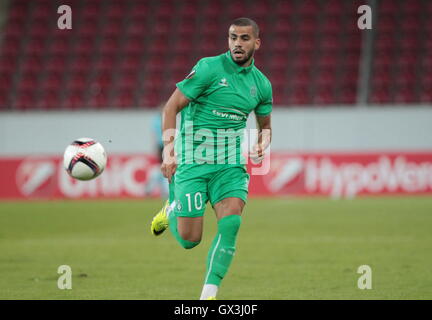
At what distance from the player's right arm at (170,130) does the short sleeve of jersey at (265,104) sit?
772 millimetres

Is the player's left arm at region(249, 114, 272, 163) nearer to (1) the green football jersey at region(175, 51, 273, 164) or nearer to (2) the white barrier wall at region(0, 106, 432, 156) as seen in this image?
(1) the green football jersey at region(175, 51, 273, 164)

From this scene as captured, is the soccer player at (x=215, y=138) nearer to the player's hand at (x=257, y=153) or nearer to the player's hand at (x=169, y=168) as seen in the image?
the player's hand at (x=169, y=168)

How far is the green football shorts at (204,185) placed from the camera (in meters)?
6.70

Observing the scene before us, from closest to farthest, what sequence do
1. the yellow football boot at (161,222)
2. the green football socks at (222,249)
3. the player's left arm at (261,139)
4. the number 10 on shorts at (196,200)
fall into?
the green football socks at (222,249) → the number 10 on shorts at (196,200) → the player's left arm at (261,139) → the yellow football boot at (161,222)

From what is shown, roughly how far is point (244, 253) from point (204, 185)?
145 inches

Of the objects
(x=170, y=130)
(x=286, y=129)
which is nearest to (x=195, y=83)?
(x=170, y=130)

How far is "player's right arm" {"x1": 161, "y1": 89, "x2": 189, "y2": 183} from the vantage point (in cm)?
643

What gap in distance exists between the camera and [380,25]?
22453mm

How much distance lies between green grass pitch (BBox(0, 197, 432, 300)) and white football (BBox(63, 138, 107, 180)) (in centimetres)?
107

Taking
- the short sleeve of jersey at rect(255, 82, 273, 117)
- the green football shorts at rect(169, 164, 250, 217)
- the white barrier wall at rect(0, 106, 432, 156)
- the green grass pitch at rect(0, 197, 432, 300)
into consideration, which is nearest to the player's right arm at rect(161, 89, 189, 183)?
the green football shorts at rect(169, 164, 250, 217)

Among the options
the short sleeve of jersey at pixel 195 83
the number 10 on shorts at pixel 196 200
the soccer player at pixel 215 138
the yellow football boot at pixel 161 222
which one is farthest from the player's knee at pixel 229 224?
the yellow football boot at pixel 161 222

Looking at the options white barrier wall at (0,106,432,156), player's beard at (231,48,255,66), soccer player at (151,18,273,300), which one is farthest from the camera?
white barrier wall at (0,106,432,156)

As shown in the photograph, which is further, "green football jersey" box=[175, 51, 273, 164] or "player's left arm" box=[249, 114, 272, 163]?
"player's left arm" box=[249, 114, 272, 163]
